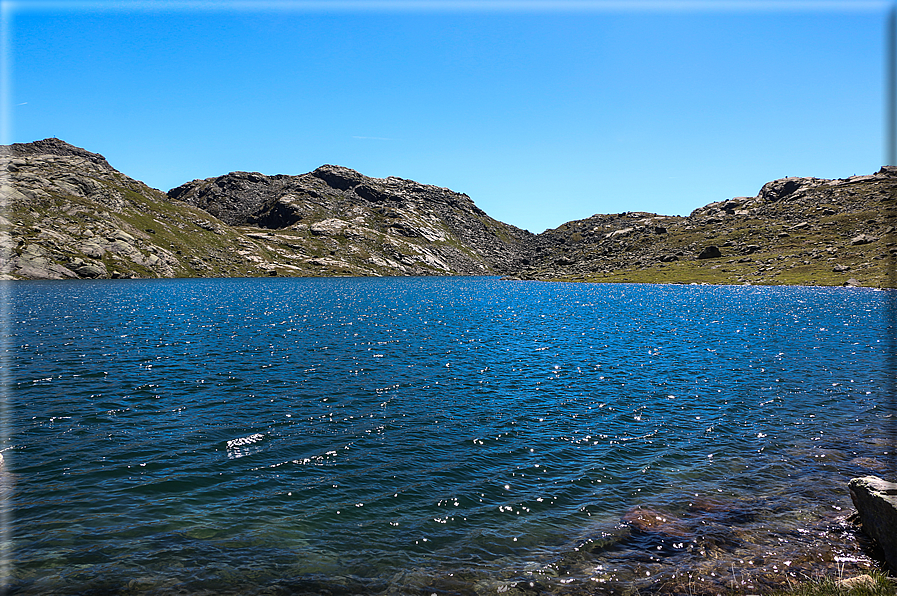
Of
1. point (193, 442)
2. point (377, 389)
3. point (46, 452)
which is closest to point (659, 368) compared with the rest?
point (377, 389)

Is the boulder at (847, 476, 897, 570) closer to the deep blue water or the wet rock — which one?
the deep blue water

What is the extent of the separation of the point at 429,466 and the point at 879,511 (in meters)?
19.1

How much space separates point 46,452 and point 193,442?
755 centimetres

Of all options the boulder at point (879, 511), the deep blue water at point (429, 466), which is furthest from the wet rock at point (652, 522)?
the boulder at point (879, 511)

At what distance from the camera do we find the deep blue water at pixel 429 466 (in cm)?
1598

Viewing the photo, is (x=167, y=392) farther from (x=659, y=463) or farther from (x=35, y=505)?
(x=659, y=463)

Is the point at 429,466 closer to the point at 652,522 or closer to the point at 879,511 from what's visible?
the point at 652,522

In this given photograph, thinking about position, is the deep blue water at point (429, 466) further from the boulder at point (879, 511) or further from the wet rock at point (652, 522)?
the boulder at point (879, 511)

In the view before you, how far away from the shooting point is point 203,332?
228 feet

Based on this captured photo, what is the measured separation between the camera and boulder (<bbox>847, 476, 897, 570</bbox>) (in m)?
15.0

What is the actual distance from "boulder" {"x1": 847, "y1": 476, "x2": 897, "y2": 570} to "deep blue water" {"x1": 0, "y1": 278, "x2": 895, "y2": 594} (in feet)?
2.92

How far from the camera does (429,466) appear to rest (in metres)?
24.8

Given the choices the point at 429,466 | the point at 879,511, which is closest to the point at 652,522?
the point at 879,511

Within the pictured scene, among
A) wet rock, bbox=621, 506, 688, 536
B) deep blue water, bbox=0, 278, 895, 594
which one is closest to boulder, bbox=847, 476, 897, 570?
deep blue water, bbox=0, 278, 895, 594
